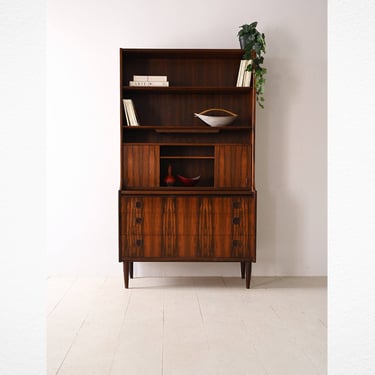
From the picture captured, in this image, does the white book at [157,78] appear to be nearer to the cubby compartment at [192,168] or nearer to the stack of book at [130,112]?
the stack of book at [130,112]

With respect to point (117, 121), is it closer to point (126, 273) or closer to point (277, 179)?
point (126, 273)

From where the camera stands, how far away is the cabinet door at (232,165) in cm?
370

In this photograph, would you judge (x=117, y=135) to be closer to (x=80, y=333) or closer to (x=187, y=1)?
(x=187, y=1)

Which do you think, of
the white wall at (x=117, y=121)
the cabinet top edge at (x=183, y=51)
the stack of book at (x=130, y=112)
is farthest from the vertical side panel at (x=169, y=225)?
the cabinet top edge at (x=183, y=51)

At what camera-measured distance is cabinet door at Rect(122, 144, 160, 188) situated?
145 inches

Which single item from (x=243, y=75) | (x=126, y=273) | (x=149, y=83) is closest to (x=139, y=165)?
(x=149, y=83)

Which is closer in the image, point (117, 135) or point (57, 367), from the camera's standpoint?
point (57, 367)

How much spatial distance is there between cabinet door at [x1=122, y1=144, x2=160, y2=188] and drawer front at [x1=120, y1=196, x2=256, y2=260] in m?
0.15

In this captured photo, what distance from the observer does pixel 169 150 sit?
3980 mm

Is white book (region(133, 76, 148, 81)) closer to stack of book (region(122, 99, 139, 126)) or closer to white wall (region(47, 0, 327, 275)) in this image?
stack of book (region(122, 99, 139, 126))

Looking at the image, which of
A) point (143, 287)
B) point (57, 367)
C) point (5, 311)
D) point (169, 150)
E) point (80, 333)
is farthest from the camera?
point (169, 150)

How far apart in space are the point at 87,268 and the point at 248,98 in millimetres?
1913

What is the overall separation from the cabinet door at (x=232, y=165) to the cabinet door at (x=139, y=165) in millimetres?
464
